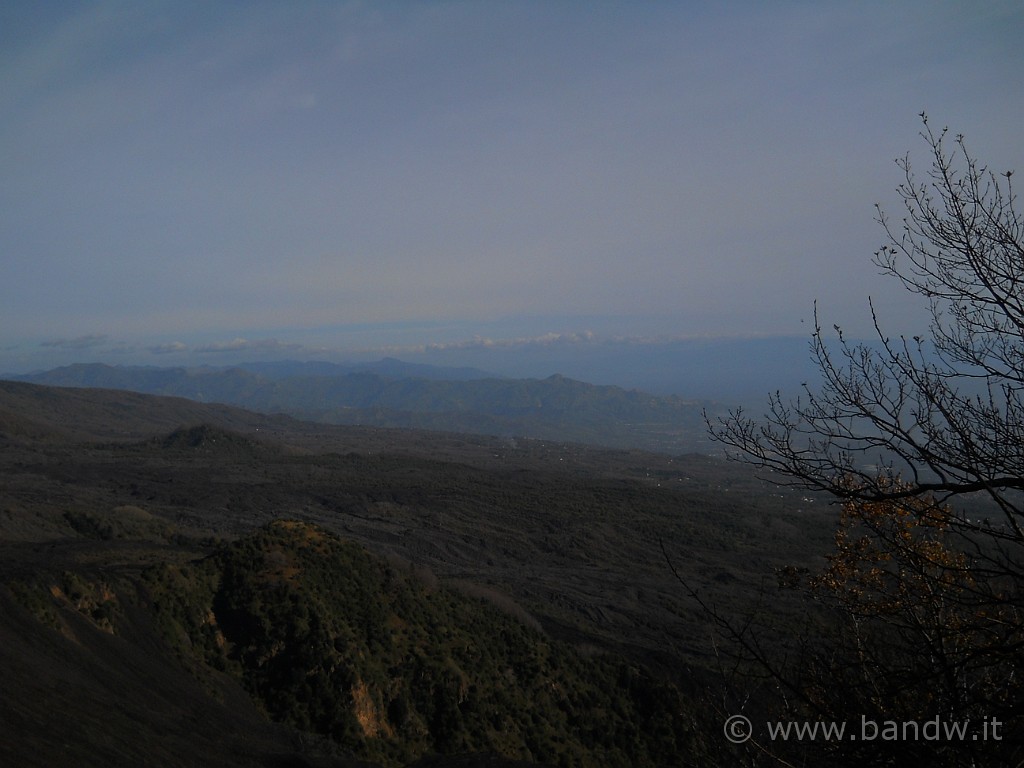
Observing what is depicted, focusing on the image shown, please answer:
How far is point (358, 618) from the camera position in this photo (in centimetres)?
2366

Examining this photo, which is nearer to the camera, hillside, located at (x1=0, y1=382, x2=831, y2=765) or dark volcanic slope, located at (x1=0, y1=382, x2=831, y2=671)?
hillside, located at (x1=0, y1=382, x2=831, y2=765)

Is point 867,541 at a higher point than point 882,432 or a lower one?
lower

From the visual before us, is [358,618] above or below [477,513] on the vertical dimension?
above

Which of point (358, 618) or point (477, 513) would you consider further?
point (477, 513)

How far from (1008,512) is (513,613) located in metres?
29.4

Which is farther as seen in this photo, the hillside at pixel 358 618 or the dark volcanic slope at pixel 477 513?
the dark volcanic slope at pixel 477 513

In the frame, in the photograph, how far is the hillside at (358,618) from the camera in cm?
1589

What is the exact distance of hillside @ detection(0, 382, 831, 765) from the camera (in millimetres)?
15891

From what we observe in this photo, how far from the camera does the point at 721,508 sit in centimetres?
7131

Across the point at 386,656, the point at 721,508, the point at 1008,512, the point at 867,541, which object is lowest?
the point at 721,508

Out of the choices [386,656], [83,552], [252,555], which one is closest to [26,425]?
[83,552]

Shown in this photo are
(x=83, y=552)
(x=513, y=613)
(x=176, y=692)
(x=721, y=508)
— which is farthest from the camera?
(x=721, y=508)

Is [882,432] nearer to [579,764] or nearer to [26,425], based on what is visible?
[579,764]

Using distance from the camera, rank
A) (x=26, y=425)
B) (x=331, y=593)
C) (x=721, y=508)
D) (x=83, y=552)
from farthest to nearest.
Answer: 1. (x=26, y=425)
2. (x=721, y=508)
3. (x=83, y=552)
4. (x=331, y=593)
